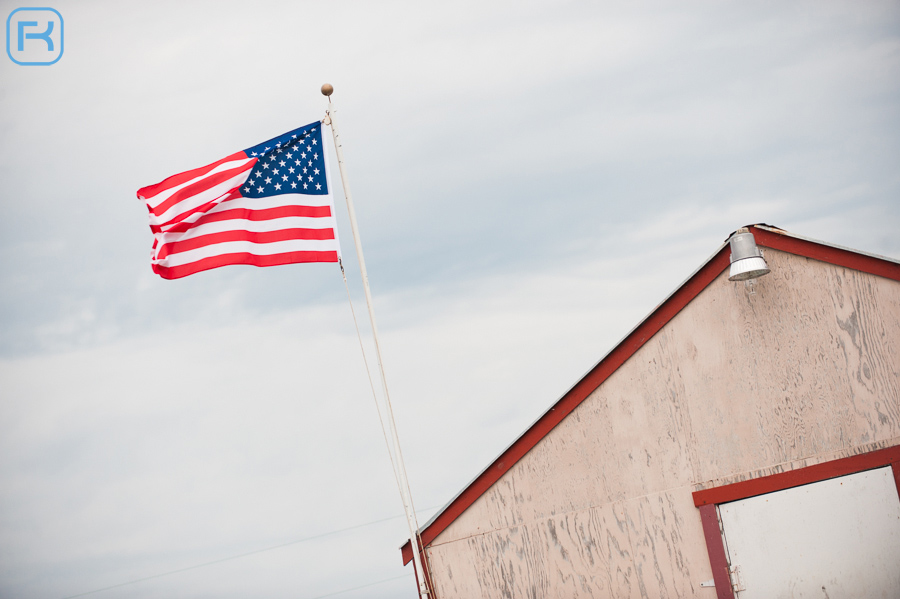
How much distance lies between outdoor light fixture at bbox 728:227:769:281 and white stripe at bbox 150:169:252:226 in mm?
5387

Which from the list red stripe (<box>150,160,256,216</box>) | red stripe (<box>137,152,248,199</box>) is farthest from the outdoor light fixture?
red stripe (<box>137,152,248,199</box>)

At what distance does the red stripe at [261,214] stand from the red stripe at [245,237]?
0.16 metres

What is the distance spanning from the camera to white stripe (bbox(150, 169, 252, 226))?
8477 mm

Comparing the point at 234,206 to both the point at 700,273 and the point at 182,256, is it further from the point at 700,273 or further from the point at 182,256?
the point at 700,273

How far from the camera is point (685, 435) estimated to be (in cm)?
797

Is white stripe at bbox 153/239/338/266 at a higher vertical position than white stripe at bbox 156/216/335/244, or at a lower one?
lower

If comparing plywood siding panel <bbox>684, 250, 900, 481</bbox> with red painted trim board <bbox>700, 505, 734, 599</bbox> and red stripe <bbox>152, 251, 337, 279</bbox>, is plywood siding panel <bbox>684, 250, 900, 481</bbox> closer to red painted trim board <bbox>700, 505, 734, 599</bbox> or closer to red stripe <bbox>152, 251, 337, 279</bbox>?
red painted trim board <bbox>700, 505, 734, 599</bbox>

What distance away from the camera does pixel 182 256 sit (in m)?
8.56

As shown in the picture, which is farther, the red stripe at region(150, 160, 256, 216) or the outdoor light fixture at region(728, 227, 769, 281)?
the red stripe at region(150, 160, 256, 216)

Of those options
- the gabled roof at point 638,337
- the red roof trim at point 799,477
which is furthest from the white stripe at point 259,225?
the red roof trim at point 799,477

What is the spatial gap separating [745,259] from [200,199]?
591cm

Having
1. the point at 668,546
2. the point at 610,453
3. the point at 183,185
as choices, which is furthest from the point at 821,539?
the point at 183,185

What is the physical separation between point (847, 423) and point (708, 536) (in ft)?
5.79

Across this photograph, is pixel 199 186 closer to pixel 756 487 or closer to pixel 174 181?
pixel 174 181
